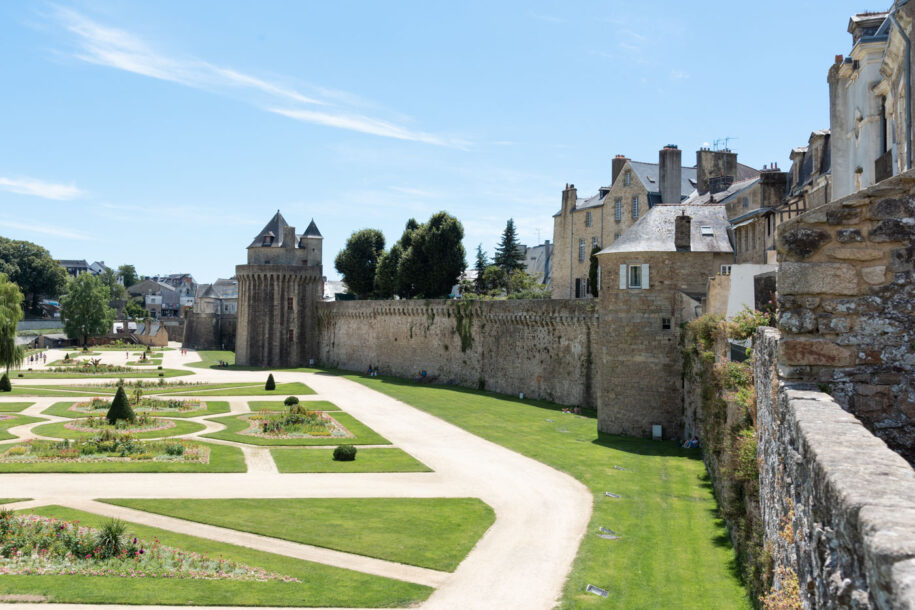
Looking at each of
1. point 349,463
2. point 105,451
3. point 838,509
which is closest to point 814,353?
point 838,509

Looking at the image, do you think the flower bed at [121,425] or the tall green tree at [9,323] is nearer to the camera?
the flower bed at [121,425]

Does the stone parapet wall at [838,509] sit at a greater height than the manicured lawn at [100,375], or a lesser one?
greater

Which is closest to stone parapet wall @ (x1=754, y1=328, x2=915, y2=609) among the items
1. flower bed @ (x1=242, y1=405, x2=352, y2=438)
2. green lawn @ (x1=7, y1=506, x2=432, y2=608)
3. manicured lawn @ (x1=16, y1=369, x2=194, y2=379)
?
green lawn @ (x1=7, y1=506, x2=432, y2=608)

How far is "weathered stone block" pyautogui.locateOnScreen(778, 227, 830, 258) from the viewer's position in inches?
223

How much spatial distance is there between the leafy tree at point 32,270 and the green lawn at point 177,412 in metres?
68.5

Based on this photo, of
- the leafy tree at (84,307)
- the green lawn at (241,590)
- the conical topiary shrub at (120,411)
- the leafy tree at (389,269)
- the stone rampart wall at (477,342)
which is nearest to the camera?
the green lawn at (241,590)

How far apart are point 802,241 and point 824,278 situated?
324mm

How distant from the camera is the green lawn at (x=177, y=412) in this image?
3164 centimetres

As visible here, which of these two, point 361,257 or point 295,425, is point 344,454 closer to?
point 295,425

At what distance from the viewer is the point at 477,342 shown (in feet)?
145

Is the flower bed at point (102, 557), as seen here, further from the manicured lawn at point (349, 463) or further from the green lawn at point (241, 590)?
the manicured lawn at point (349, 463)

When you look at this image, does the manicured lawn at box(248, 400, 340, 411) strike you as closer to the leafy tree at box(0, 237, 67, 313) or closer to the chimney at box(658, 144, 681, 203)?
the chimney at box(658, 144, 681, 203)

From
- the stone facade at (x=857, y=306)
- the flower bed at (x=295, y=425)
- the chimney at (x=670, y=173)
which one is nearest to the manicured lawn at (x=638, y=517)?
the flower bed at (x=295, y=425)

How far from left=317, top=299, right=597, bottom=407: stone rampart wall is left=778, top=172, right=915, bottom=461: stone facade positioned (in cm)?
2944
